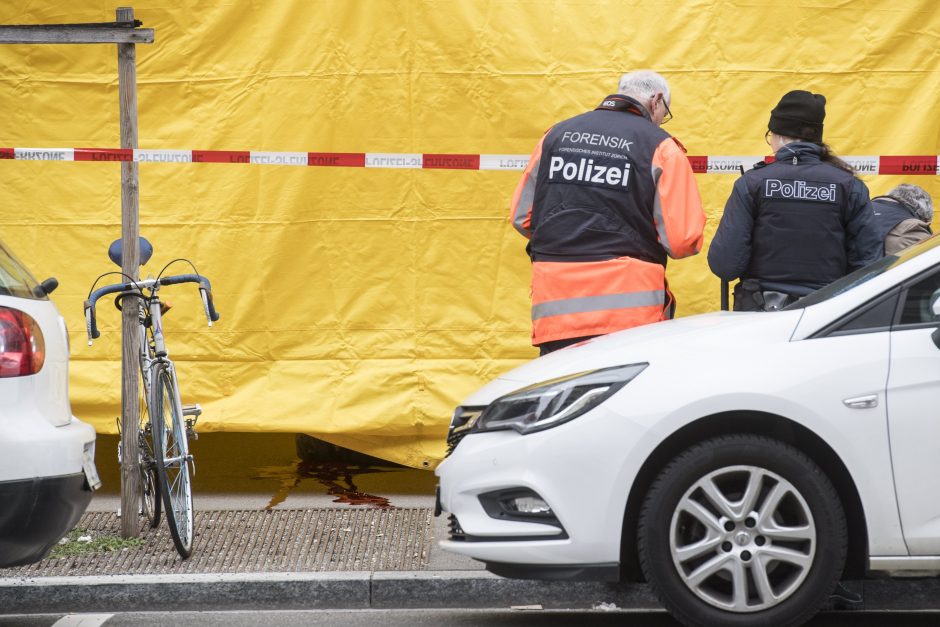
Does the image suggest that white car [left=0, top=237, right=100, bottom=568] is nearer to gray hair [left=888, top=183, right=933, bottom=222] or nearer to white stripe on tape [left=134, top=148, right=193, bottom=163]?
white stripe on tape [left=134, top=148, right=193, bottom=163]

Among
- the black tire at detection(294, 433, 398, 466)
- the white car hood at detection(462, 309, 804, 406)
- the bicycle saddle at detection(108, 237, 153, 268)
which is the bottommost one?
the black tire at detection(294, 433, 398, 466)

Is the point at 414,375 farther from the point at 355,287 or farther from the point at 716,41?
the point at 716,41

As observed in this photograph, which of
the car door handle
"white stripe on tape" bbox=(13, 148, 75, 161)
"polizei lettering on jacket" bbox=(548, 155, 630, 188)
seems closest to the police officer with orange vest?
"polizei lettering on jacket" bbox=(548, 155, 630, 188)

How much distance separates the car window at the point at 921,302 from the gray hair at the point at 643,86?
1560 mm

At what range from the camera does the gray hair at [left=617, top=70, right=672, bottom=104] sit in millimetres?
5656

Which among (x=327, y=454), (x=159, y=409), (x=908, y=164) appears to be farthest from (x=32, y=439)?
(x=908, y=164)

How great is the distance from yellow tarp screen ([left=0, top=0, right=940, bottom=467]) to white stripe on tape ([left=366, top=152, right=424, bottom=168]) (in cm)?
23

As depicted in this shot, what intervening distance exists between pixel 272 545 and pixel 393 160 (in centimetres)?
185

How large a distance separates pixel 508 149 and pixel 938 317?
280cm

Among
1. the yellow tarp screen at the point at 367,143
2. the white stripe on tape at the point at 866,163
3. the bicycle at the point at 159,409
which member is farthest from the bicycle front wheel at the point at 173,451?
the white stripe on tape at the point at 866,163

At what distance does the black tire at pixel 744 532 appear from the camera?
4.37m

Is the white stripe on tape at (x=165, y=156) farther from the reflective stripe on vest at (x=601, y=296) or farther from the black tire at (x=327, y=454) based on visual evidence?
the black tire at (x=327, y=454)

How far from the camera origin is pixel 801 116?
5.65m

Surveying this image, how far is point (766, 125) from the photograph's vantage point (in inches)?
267
